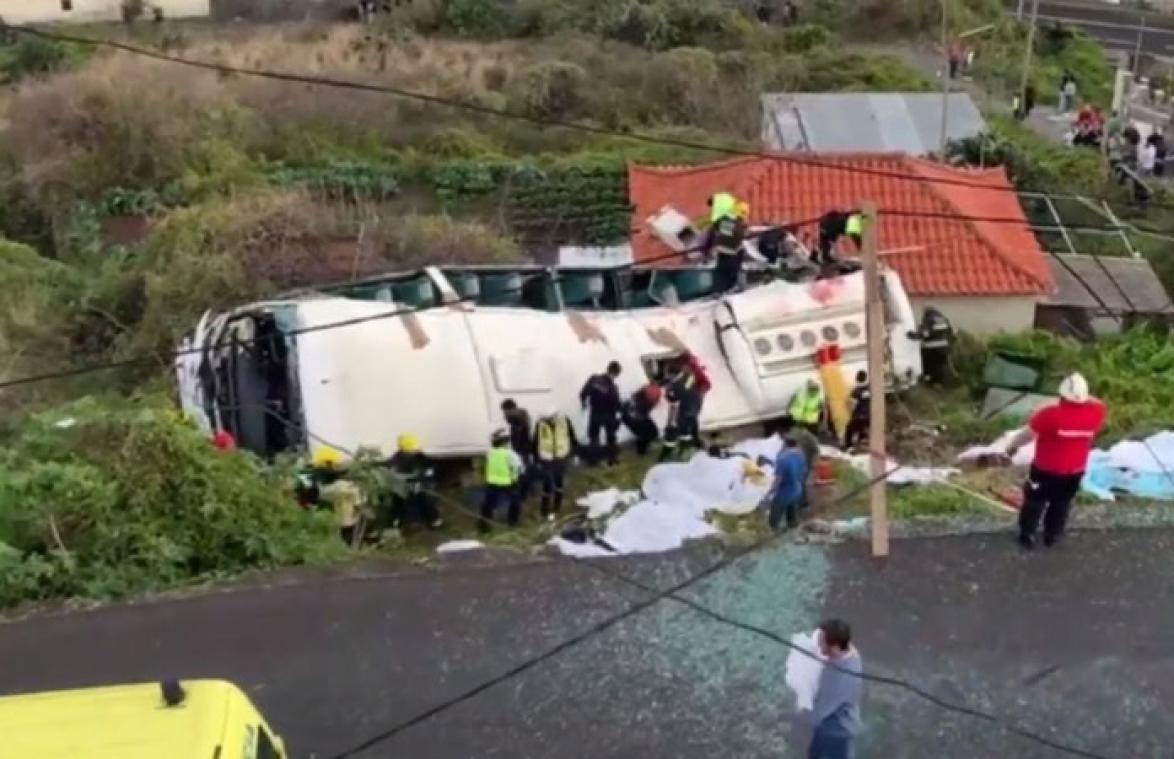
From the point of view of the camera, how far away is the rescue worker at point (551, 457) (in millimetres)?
13516

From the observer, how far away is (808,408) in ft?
49.9

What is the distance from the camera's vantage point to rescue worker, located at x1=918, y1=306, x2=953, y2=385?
57.2 feet

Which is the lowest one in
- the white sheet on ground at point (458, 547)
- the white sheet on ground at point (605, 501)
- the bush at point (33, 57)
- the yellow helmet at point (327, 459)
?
the white sheet on ground at point (605, 501)

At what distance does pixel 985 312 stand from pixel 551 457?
23.9 ft

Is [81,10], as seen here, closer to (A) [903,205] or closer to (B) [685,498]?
(A) [903,205]

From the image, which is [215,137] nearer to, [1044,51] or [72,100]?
→ [72,100]

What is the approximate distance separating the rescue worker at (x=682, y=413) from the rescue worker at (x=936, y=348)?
11.5ft

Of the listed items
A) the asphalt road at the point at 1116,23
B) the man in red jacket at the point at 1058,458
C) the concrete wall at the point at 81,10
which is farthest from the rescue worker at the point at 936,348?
the asphalt road at the point at 1116,23

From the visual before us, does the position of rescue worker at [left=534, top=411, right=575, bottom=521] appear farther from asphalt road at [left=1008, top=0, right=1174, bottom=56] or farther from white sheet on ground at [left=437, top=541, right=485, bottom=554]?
asphalt road at [left=1008, top=0, right=1174, bottom=56]

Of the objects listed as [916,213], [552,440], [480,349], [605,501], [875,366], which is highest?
[875,366]

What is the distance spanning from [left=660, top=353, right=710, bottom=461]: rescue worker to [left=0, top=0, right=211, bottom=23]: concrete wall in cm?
2830

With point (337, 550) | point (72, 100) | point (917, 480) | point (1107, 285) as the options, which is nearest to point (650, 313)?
point (917, 480)

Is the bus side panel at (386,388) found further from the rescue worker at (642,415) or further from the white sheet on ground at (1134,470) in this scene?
the white sheet on ground at (1134,470)

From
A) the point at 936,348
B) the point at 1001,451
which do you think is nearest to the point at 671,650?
the point at 1001,451
